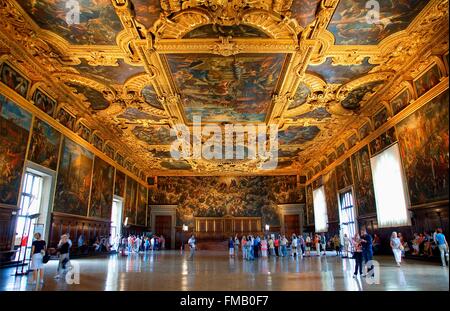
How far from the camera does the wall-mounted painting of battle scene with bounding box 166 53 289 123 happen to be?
11.4 m

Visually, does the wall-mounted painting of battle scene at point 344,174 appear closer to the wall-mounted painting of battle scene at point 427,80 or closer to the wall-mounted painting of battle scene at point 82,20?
the wall-mounted painting of battle scene at point 427,80

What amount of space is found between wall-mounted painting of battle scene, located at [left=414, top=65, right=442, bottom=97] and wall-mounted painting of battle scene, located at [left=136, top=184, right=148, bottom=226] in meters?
23.9

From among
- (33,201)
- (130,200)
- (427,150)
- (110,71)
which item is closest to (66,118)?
(33,201)

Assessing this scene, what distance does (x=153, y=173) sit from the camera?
3192 centimetres

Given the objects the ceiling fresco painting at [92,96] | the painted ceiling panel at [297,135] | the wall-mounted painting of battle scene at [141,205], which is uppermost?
the ceiling fresco painting at [92,96]

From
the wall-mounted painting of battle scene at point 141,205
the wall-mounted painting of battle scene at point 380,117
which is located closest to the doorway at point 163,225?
the wall-mounted painting of battle scene at point 141,205

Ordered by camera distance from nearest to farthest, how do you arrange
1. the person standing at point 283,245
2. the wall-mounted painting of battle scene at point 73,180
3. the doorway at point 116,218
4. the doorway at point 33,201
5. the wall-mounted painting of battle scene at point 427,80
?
the wall-mounted painting of battle scene at point 427,80
the doorway at point 33,201
the wall-mounted painting of battle scene at point 73,180
the person standing at point 283,245
the doorway at point 116,218

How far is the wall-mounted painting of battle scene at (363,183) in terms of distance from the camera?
53.5 feet

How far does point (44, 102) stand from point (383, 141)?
1597 centimetres

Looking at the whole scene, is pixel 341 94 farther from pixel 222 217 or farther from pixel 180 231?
pixel 180 231

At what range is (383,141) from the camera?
14.9 metres

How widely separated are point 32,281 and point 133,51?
7.87 meters

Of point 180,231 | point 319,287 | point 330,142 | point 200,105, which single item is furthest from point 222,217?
point 319,287

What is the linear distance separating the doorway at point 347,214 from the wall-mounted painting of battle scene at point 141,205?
1794 cm
